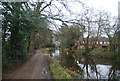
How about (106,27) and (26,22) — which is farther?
A: (106,27)

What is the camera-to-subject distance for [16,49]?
1343 centimetres

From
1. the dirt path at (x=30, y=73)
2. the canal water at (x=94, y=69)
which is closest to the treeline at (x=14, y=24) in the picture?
the dirt path at (x=30, y=73)

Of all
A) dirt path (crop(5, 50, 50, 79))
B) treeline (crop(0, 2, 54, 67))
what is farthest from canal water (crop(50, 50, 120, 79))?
treeline (crop(0, 2, 54, 67))

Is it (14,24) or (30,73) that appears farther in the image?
(14,24)

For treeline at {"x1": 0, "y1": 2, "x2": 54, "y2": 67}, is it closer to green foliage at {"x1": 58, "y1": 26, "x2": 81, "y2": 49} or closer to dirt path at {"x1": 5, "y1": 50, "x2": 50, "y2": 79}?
dirt path at {"x1": 5, "y1": 50, "x2": 50, "y2": 79}

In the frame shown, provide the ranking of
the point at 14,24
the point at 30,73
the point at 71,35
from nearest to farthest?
the point at 30,73
the point at 14,24
the point at 71,35

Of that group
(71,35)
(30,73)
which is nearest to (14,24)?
(30,73)

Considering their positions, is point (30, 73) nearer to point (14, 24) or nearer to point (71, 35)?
point (14, 24)

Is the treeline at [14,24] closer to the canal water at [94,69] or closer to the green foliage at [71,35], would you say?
the canal water at [94,69]

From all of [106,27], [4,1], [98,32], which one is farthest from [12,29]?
[98,32]

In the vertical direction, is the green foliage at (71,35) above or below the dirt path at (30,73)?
above

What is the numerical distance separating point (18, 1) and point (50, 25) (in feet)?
24.5

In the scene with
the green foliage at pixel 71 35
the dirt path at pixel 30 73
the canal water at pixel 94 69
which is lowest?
the canal water at pixel 94 69

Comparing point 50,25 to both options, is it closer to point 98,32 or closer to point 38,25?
point 38,25
